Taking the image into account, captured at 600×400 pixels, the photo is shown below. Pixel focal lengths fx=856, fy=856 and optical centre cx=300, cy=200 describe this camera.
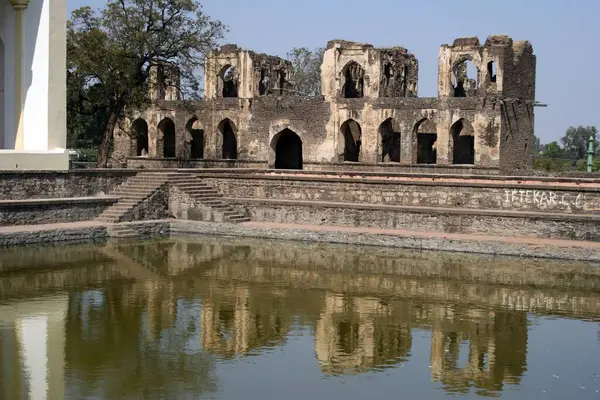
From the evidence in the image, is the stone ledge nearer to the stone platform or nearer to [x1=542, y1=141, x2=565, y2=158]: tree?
the stone platform

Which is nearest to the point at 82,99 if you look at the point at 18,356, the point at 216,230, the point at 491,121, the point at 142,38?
the point at 142,38

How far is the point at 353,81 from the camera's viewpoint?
30953 millimetres

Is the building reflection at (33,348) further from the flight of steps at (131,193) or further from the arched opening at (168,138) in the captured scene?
the arched opening at (168,138)

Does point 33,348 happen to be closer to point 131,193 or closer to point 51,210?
point 51,210

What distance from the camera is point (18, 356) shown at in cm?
821

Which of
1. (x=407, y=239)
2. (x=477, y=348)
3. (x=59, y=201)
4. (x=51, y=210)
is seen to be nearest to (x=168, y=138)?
(x=59, y=201)

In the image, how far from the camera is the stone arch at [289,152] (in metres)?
30.1

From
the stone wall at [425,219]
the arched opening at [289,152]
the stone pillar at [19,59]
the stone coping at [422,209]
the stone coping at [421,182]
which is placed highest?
the stone pillar at [19,59]

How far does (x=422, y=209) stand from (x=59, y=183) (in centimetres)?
753

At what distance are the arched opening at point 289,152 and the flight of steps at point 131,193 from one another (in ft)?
35.3

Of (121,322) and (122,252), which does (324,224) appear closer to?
(122,252)

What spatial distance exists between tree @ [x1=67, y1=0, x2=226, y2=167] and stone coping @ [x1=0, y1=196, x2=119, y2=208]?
6.10 meters

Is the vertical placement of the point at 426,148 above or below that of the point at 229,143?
below

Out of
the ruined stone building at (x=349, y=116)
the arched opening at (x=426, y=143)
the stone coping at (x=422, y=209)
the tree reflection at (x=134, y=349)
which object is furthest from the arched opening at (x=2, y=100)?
the arched opening at (x=426, y=143)
